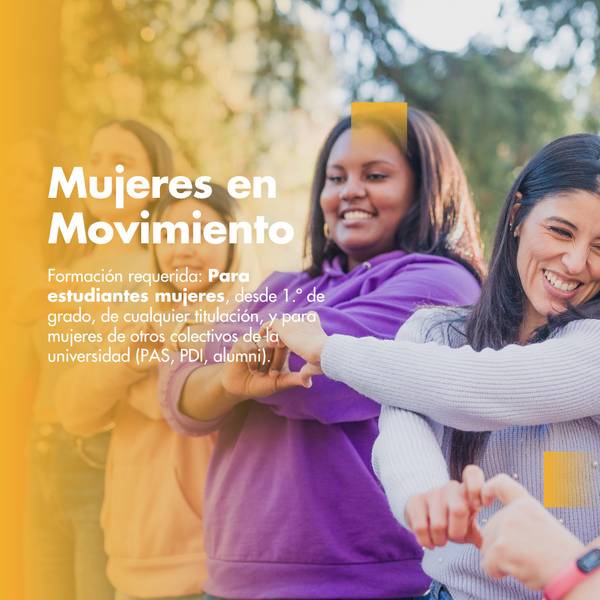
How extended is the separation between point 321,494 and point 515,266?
0.57 metres

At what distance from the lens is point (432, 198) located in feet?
6.54

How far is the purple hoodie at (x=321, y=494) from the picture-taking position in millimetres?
1771

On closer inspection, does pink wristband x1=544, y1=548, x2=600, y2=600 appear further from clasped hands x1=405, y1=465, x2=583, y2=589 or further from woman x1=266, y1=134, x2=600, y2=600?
woman x1=266, y1=134, x2=600, y2=600

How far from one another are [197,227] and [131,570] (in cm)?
78

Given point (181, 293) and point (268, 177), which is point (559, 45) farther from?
point (181, 293)

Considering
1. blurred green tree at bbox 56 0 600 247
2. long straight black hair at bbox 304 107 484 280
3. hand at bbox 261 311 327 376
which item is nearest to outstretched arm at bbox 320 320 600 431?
hand at bbox 261 311 327 376

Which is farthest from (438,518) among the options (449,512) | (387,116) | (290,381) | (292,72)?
(292,72)

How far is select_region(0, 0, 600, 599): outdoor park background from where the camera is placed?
2.61m

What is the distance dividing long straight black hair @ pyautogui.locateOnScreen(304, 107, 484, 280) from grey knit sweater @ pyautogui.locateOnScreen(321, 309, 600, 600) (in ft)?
1.92

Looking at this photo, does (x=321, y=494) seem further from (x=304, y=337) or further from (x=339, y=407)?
(x=304, y=337)

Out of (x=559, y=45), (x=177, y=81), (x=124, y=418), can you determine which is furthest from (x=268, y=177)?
(x=559, y=45)

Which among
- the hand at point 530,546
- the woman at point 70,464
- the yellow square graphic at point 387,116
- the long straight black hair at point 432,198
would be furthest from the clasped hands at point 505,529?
the woman at point 70,464

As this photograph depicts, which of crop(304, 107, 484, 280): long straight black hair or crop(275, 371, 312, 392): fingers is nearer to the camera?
crop(275, 371, 312, 392): fingers

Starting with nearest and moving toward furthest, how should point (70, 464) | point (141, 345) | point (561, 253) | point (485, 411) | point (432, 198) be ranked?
point (485, 411), point (561, 253), point (432, 198), point (141, 345), point (70, 464)
